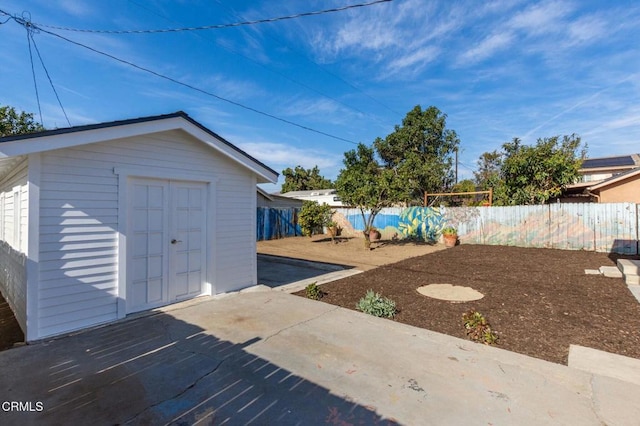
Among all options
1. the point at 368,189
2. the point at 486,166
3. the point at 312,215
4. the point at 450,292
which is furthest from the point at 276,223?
the point at 486,166

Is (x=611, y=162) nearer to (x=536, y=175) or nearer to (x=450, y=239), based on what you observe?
(x=536, y=175)

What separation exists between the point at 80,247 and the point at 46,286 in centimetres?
55

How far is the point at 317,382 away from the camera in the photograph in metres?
2.76

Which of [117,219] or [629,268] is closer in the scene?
[117,219]

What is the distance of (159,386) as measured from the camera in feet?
8.81

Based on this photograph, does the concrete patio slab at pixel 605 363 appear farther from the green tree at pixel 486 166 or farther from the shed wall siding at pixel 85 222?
the green tree at pixel 486 166

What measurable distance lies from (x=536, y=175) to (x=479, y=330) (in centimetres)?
1266

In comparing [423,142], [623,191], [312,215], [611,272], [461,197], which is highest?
[423,142]

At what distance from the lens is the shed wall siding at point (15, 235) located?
3.87m

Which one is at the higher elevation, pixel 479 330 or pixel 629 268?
pixel 629 268

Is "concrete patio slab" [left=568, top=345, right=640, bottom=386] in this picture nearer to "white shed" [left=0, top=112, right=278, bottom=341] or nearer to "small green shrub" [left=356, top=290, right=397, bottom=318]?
"small green shrub" [left=356, top=290, right=397, bottom=318]

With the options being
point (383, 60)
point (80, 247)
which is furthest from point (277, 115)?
point (80, 247)

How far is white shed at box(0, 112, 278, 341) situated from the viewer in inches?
143

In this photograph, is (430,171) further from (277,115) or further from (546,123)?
(277,115)
